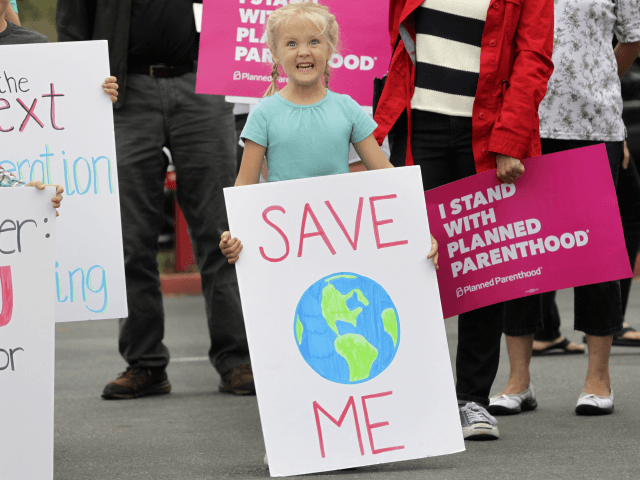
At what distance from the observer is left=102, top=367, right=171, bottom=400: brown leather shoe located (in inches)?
186

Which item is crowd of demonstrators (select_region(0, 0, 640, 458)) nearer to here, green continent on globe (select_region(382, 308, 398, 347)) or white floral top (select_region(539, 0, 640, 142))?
white floral top (select_region(539, 0, 640, 142))

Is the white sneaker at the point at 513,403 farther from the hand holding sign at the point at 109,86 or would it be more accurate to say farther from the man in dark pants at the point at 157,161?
the hand holding sign at the point at 109,86

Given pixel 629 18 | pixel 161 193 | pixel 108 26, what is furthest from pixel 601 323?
pixel 108 26

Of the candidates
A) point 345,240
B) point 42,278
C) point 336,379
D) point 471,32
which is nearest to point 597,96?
point 471,32

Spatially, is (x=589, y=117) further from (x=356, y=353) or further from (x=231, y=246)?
(x=231, y=246)

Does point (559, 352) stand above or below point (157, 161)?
below

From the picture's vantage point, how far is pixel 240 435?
12.6ft

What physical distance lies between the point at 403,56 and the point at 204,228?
5.05ft

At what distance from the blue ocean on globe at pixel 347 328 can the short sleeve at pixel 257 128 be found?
1.63 feet

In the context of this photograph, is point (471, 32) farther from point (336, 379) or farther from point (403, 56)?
point (336, 379)

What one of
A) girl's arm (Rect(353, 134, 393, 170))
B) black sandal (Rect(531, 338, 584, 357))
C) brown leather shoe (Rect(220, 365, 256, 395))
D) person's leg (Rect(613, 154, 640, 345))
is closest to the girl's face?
girl's arm (Rect(353, 134, 393, 170))

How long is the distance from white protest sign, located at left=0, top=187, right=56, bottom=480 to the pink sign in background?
5.83 ft

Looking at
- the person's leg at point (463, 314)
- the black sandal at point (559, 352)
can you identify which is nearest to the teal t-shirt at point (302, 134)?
the person's leg at point (463, 314)

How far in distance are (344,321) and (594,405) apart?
1.33m
